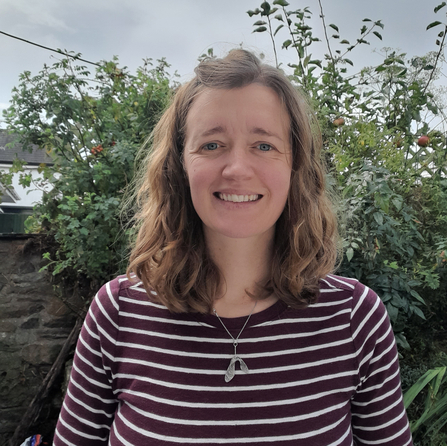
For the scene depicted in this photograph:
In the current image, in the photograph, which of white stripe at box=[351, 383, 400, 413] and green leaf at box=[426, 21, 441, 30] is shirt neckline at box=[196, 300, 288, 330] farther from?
green leaf at box=[426, 21, 441, 30]

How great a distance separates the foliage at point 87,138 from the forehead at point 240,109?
132 centimetres

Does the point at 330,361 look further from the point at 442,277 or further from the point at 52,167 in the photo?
the point at 52,167

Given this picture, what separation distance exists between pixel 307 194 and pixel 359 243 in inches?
33.3

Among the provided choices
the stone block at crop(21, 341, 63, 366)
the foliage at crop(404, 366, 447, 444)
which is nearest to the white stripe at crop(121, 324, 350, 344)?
the foliage at crop(404, 366, 447, 444)

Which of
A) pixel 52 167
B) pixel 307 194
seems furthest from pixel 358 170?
Answer: pixel 52 167

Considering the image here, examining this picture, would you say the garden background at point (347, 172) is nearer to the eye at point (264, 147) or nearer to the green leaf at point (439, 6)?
the green leaf at point (439, 6)

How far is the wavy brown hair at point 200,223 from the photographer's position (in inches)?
39.7

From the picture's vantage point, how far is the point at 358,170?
1.79 m

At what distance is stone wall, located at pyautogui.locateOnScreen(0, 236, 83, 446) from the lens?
2.68 meters

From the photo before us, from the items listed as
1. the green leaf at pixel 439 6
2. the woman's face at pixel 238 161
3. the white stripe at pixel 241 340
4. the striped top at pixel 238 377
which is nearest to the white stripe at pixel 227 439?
the striped top at pixel 238 377

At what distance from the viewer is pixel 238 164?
92 cm

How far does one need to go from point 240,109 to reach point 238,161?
129 millimetres

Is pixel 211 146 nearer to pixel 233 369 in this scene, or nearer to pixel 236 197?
pixel 236 197

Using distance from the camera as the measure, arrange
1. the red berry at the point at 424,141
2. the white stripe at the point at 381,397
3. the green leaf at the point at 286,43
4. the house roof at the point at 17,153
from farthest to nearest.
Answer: the house roof at the point at 17,153 → the green leaf at the point at 286,43 → the red berry at the point at 424,141 → the white stripe at the point at 381,397
